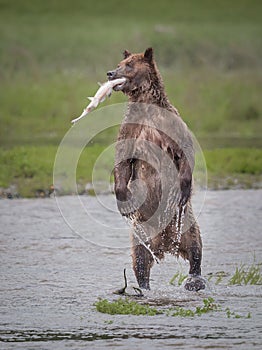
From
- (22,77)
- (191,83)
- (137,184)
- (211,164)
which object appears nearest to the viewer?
(137,184)

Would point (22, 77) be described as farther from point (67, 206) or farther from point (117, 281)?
point (117, 281)

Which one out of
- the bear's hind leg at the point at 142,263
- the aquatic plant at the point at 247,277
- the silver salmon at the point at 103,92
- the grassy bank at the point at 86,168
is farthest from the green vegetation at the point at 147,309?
the grassy bank at the point at 86,168

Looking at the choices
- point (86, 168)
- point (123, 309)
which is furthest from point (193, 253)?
point (86, 168)

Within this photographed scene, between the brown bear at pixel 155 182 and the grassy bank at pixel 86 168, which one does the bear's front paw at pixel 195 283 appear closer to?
the brown bear at pixel 155 182

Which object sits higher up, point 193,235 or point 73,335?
point 193,235

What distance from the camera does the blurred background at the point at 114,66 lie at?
657 inches

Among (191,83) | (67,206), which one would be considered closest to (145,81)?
(67,206)

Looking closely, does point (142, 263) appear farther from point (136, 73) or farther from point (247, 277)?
point (136, 73)

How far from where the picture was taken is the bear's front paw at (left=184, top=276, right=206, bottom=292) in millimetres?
9182

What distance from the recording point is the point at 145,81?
9.19m

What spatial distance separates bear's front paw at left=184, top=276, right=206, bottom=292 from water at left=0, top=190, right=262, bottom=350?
63 millimetres

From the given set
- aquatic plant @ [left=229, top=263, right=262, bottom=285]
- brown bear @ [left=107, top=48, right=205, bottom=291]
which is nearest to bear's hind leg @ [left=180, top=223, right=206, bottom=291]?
brown bear @ [left=107, top=48, right=205, bottom=291]

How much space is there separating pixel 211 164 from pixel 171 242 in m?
7.67

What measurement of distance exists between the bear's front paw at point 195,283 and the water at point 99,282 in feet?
0.21
